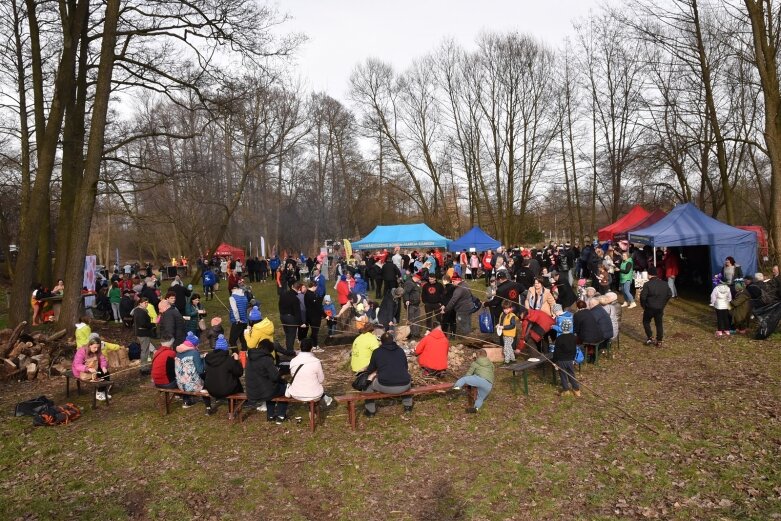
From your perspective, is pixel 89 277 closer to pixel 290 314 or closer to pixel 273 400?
pixel 290 314

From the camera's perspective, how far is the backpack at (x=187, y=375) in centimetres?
787

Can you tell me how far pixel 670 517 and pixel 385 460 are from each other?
287 centimetres

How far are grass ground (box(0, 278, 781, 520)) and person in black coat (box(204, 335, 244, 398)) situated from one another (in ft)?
1.55

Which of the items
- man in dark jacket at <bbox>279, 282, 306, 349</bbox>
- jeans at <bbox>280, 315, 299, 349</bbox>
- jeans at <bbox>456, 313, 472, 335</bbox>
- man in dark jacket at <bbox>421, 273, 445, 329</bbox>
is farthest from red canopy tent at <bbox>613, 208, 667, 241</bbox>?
jeans at <bbox>280, 315, 299, 349</bbox>

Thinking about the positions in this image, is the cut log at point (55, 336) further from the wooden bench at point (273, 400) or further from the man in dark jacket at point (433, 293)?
the man in dark jacket at point (433, 293)

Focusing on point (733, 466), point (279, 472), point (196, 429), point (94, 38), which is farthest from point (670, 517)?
point (94, 38)

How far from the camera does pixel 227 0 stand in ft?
39.1

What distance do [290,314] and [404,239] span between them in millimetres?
14737

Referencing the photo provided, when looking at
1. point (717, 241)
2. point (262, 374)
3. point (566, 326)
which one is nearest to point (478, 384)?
point (566, 326)

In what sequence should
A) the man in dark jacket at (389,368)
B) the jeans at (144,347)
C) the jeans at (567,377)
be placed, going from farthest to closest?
the jeans at (144,347), the jeans at (567,377), the man in dark jacket at (389,368)

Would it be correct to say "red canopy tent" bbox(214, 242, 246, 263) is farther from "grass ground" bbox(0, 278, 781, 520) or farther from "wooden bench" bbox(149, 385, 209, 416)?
"wooden bench" bbox(149, 385, 209, 416)

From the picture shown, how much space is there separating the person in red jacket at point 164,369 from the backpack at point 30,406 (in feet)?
5.08

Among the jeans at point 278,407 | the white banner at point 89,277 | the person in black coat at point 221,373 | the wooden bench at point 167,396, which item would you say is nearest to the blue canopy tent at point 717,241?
the jeans at point 278,407

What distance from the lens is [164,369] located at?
802cm
